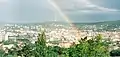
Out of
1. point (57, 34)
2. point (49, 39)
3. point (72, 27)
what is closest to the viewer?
point (49, 39)

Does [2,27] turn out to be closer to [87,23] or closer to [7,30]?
[7,30]

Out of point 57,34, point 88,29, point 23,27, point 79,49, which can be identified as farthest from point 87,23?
point 79,49

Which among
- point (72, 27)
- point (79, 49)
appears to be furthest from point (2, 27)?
point (79, 49)

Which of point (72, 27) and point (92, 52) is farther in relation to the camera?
point (72, 27)

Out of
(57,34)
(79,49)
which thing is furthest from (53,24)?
(79,49)

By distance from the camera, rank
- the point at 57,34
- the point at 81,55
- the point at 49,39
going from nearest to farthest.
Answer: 1. the point at 81,55
2. the point at 49,39
3. the point at 57,34

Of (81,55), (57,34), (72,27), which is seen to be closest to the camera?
(81,55)

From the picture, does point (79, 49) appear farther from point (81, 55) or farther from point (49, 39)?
point (49, 39)

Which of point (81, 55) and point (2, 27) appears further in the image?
point (2, 27)
